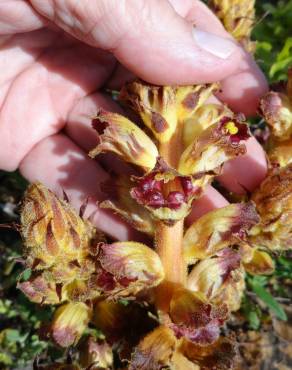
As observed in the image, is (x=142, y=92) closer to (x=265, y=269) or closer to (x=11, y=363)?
(x=265, y=269)

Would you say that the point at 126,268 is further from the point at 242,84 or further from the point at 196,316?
the point at 242,84

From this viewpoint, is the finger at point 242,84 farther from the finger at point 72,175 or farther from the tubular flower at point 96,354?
the tubular flower at point 96,354

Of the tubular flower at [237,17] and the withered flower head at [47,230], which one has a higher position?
the tubular flower at [237,17]

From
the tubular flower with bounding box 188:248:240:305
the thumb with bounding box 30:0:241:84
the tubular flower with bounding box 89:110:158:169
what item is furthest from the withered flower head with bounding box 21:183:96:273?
the thumb with bounding box 30:0:241:84

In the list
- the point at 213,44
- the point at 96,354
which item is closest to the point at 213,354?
the point at 96,354

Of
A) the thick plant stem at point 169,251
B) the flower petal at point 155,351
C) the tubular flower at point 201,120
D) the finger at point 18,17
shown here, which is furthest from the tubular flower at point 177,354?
the finger at point 18,17

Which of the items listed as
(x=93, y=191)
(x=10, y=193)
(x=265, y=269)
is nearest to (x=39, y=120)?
(x=93, y=191)
